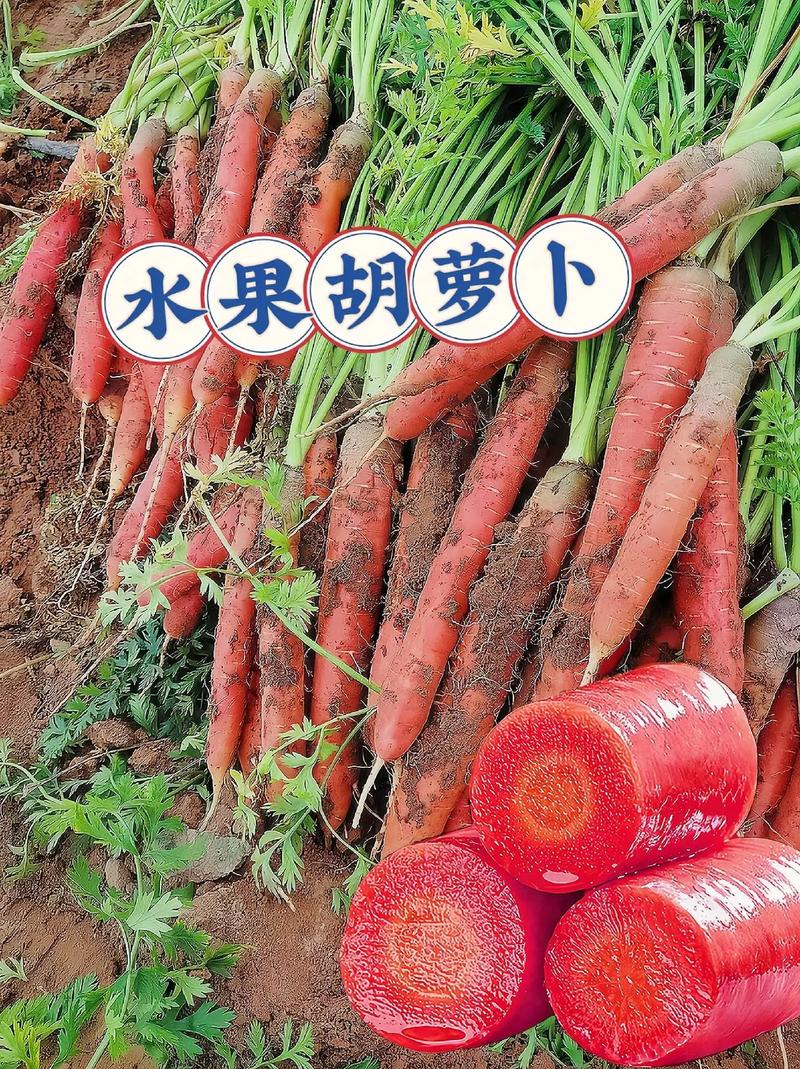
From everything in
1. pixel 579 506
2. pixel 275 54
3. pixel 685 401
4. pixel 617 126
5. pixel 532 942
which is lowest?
pixel 532 942

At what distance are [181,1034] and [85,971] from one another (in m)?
0.33

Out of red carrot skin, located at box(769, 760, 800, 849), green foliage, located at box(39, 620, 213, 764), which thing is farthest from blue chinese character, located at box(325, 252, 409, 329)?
red carrot skin, located at box(769, 760, 800, 849)

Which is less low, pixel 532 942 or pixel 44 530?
pixel 44 530

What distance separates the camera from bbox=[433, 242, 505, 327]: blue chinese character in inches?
61.7

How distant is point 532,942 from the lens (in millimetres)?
1189

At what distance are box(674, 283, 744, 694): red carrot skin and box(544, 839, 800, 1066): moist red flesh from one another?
0.33m

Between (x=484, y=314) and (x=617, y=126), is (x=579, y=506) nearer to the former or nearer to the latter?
(x=484, y=314)

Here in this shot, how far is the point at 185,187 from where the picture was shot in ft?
7.21

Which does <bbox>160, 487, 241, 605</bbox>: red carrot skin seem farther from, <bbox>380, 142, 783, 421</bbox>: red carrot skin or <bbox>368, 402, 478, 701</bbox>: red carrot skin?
<bbox>380, 142, 783, 421</bbox>: red carrot skin

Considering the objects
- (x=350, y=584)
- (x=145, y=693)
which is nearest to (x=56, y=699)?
(x=145, y=693)

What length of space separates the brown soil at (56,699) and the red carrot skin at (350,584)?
23 cm

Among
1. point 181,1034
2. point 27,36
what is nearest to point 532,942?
point 181,1034

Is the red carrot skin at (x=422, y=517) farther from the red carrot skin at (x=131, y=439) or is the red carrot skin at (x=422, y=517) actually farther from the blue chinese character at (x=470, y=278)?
the red carrot skin at (x=131, y=439)

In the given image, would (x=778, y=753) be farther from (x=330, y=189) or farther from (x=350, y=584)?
(x=330, y=189)
